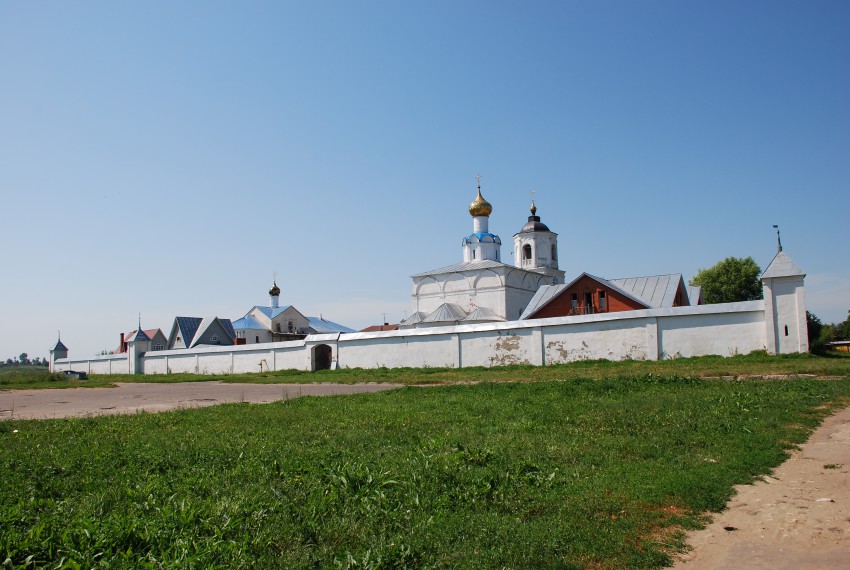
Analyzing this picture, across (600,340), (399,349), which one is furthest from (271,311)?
(600,340)

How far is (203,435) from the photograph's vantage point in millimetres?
8609

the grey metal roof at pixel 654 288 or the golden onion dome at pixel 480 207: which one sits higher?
the golden onion dome at pixel 480 207

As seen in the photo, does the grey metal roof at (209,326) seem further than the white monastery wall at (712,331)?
Yes

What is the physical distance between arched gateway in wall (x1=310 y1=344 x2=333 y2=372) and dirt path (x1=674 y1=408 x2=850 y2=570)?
28.1m

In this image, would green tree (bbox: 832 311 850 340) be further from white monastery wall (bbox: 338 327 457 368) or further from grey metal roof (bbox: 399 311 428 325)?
white monastery wall (bbox: 338 327 457 368)

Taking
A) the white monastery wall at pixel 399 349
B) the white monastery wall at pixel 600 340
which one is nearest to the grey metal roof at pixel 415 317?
the white monastery wall at pixel 399 349

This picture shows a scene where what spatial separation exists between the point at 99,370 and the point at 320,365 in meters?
23.5

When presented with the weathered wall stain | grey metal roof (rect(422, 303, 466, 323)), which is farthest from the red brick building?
the weathered wall stain

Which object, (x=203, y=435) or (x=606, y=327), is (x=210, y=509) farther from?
(x=606, y=327)

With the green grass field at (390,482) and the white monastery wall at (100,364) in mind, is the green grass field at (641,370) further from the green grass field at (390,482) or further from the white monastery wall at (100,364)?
the white monastery wall at (100,364)

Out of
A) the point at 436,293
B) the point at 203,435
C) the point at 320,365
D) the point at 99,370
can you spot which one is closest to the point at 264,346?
the point at 320,365

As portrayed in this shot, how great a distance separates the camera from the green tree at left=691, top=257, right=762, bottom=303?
57.7 metres

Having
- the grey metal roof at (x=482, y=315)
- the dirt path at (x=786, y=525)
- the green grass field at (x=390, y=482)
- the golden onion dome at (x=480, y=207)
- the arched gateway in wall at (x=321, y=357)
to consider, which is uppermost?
the golden onion dome at (x=480, y=207)

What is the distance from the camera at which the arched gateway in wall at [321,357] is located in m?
33.3
